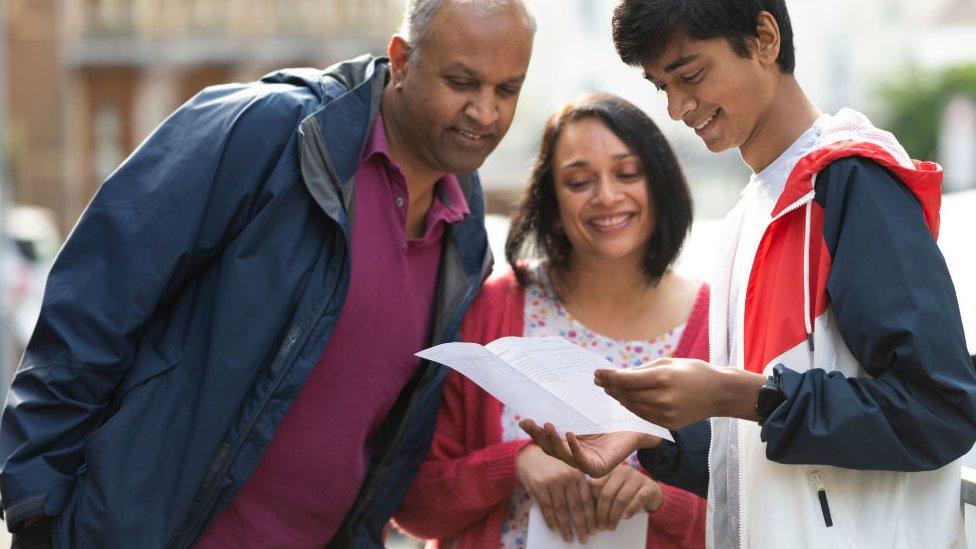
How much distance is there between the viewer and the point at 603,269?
12.4ft

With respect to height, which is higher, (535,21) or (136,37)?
(136,37)

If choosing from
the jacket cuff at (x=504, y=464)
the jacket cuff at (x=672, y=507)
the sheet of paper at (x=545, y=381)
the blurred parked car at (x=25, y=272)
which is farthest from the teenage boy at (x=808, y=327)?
the blurred parked car at (x=25, y=272)

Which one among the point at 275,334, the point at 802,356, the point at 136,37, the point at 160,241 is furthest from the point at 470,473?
the point at 136,37

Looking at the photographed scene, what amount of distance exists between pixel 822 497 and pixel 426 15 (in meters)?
1.60

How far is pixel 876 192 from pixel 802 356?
32 centimetres

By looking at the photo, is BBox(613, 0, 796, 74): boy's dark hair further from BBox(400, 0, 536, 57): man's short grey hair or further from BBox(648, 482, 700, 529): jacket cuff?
BBox(648, 482, 700, 529): jacket cuff

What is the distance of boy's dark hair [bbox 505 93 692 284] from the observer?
371 centimetres

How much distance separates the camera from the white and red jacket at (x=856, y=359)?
2.38m

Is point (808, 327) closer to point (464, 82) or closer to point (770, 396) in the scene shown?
point (770, 396)

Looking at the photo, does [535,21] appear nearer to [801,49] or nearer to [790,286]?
[790,286]

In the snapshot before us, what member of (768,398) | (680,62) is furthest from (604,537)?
(680,62)

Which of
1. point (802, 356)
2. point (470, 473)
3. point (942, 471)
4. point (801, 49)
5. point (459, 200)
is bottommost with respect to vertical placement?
point (470, 473)

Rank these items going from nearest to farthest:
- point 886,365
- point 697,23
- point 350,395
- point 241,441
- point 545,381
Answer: point 886,365, point 697,23, point 545,381, point 241,441, point 350,395

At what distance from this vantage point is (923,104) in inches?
1432
